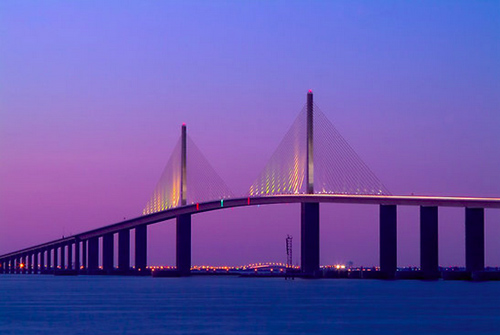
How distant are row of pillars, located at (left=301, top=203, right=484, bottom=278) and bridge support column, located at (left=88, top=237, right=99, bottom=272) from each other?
4579cm

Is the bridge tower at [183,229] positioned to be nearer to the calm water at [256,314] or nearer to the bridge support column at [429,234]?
the bridge support column at [429,234]

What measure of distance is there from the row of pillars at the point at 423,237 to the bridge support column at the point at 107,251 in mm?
40065

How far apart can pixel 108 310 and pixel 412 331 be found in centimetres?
1790

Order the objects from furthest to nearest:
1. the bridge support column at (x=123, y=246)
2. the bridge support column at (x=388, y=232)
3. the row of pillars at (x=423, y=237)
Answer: the bridge support column at (x=123, y=246)
the bridge support column at (x=388, y=232)
the row of pillars at (x=423, y=237)

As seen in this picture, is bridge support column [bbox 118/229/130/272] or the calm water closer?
the calm water

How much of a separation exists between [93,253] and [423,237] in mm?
58506

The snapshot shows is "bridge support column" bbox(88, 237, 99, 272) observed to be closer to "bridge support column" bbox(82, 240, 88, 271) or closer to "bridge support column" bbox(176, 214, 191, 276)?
"bridge support column" bbox(82, 240, 88, 271)

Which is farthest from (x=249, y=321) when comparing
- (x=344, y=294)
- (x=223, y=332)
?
(x=344, y=294)

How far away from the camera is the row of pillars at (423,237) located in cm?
9224

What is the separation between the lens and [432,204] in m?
94.2

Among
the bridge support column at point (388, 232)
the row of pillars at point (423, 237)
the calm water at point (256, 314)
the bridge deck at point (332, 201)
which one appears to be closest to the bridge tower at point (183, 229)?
the bridge deck at point (332, 201)

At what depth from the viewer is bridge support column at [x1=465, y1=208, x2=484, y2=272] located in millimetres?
91125

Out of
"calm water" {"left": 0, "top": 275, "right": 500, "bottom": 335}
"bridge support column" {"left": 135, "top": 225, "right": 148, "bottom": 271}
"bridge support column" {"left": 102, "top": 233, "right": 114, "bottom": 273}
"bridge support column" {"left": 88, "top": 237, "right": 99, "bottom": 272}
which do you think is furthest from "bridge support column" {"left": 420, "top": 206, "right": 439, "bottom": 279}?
"bridge support column" {"left": 88, "top": 237, "right": 99, "bottom": 272}

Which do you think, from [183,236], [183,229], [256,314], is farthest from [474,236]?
[256,314]
